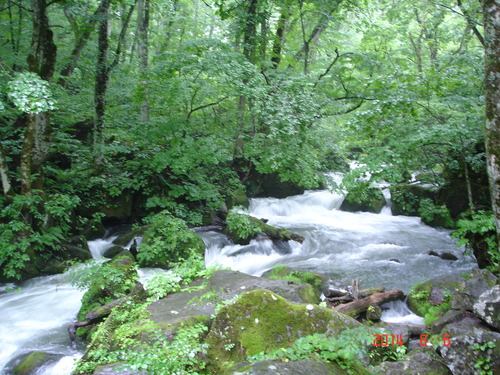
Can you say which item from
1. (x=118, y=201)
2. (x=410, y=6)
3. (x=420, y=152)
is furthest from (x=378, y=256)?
(x=410, y=6)

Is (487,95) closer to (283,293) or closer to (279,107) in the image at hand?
(283,293)

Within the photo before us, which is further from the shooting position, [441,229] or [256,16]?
[441,229]

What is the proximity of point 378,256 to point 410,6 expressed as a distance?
11.6 m

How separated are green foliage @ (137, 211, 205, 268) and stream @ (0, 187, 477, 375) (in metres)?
0.96

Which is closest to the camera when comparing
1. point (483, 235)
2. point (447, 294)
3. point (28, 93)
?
point (28, 93)

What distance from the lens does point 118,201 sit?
33.2ft

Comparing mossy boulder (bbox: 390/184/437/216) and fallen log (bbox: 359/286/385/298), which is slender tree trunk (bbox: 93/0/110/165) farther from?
mossy boulder (bbox: 390/184/437/216)

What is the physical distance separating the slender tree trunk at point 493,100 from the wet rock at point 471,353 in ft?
4.20

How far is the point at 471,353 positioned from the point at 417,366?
0.59 metres

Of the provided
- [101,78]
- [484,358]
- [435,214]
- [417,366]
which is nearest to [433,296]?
[484,358]

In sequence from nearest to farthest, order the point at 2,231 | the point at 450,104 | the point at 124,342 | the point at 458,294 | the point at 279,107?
the point at 124,342
the point at 458,294
the point at 2,231
the point at 450,104
the point at 279,107

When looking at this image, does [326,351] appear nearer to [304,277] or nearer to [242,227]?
[304,277]

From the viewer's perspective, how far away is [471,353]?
11.3ft

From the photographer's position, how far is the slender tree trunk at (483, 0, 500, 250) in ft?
9.56
